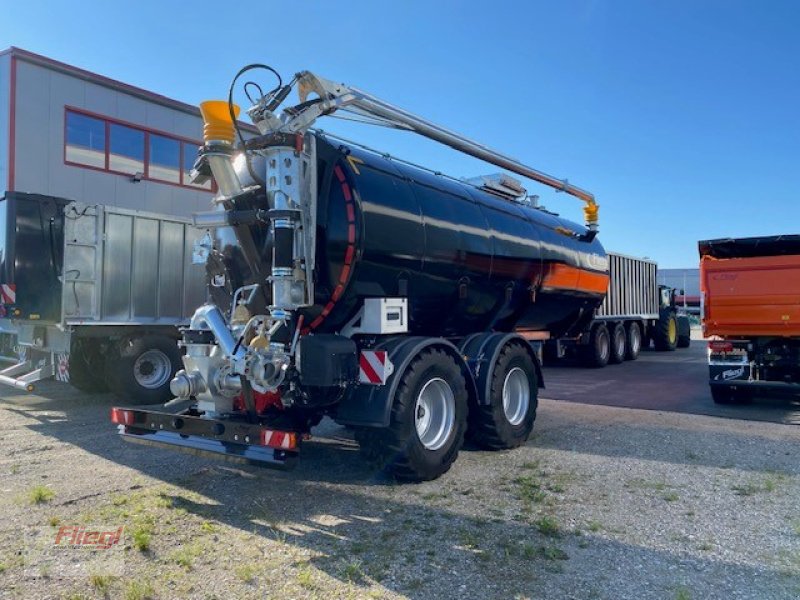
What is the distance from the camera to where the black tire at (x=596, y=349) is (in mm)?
16906

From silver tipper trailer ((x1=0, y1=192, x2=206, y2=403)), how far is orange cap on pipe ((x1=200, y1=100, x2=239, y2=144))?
489 centimetres

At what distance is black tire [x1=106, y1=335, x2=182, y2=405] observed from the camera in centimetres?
951

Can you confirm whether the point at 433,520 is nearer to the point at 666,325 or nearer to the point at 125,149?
the point at 125,149

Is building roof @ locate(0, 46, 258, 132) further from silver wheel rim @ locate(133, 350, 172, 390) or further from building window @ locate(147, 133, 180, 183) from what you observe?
silver wheel rim @ locate(133, 350, 172, 390)

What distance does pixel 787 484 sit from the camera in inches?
223

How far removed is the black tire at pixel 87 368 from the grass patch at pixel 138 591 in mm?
6583

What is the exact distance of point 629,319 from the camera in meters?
19.2

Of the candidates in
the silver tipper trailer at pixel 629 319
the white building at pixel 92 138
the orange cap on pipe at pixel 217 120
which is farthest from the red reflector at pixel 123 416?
the silver tipper trailer at pixel 629 319

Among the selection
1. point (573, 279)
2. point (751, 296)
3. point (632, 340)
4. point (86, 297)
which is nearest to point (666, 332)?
point (632, 340)

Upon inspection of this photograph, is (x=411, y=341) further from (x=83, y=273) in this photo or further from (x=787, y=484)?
(x=83, y=273)

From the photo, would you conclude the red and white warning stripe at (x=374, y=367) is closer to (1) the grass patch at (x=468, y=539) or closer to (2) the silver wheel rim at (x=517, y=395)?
(1) the grass patch at (x=468, y=539)

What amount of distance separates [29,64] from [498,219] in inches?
390

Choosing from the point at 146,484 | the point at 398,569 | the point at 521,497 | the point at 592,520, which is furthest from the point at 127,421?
the point at 592,520

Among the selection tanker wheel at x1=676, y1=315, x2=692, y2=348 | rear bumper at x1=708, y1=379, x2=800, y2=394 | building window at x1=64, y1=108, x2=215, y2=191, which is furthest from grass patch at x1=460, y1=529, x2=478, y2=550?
tanker wheel at x1=676, y1=315, x2=692, y2=348
